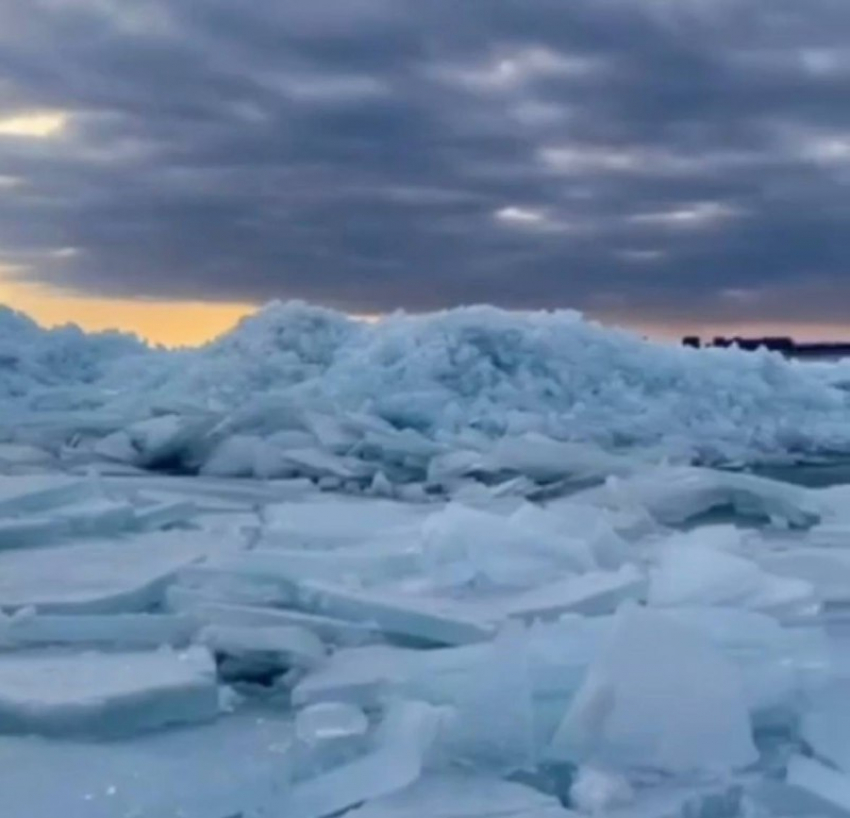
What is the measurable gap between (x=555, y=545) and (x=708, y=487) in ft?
7.87

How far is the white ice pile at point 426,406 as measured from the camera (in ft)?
25.2

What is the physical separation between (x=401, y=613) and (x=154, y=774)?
933mm

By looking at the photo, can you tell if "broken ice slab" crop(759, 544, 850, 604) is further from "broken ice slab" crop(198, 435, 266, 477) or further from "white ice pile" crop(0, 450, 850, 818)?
"broken ice slab" crop(198, 435, 266, 477)

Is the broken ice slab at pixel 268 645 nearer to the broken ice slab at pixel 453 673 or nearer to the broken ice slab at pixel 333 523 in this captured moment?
the broken ice slab at pixel 453 673

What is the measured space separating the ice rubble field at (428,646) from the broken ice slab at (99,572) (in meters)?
0.01

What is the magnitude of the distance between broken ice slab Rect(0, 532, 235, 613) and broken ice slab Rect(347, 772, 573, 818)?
1296 millimetres

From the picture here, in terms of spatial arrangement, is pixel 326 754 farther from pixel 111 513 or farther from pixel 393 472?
pixel 393 472

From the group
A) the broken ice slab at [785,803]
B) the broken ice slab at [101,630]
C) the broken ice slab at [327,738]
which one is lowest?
the broken ice slab at [785,803]

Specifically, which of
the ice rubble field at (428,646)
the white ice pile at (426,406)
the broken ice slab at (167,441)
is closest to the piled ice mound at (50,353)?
the white ice pile at (426,406)

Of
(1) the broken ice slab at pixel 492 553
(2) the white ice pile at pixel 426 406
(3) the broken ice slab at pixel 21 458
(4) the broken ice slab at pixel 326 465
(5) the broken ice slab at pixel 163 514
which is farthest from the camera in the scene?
(2) the white ice pile at pixel 426 406

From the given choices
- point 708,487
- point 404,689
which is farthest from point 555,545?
point 708,487

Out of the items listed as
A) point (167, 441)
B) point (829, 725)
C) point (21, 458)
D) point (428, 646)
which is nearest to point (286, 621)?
point (428, 646)

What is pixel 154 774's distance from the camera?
2.49 m

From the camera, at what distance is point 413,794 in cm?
245
